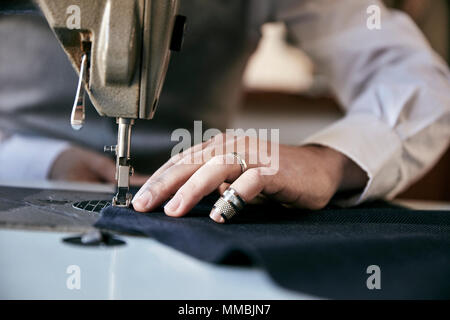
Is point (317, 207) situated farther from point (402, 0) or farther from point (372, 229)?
point (402, 0)

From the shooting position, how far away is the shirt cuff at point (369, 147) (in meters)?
0.97

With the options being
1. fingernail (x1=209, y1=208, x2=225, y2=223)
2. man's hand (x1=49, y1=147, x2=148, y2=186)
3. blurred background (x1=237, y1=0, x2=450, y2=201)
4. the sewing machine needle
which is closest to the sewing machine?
the sewing machine needle

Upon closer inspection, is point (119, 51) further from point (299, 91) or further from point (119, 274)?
point (299, 91)

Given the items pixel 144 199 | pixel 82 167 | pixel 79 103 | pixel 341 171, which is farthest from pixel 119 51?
pixel 82 167

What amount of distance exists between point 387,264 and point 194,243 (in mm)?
215

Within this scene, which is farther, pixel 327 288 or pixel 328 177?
pixel 328 177

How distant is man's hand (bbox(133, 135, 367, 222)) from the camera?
721 millimetres

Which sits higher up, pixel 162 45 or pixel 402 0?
pixel 402 0

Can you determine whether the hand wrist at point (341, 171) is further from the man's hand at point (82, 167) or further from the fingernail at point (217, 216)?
the man's hand at point (82, 167)

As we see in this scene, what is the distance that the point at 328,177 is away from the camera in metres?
0.89

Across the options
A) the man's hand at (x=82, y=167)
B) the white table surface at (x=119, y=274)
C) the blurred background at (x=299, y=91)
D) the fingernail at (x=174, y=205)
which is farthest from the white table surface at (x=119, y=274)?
the blurred background at (x=299, y=91)

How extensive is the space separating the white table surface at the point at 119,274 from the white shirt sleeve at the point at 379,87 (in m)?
0.51

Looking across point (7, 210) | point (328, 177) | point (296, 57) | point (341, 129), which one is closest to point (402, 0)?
point (296, 57)

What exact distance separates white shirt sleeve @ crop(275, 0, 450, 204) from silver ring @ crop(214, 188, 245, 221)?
34 cm
